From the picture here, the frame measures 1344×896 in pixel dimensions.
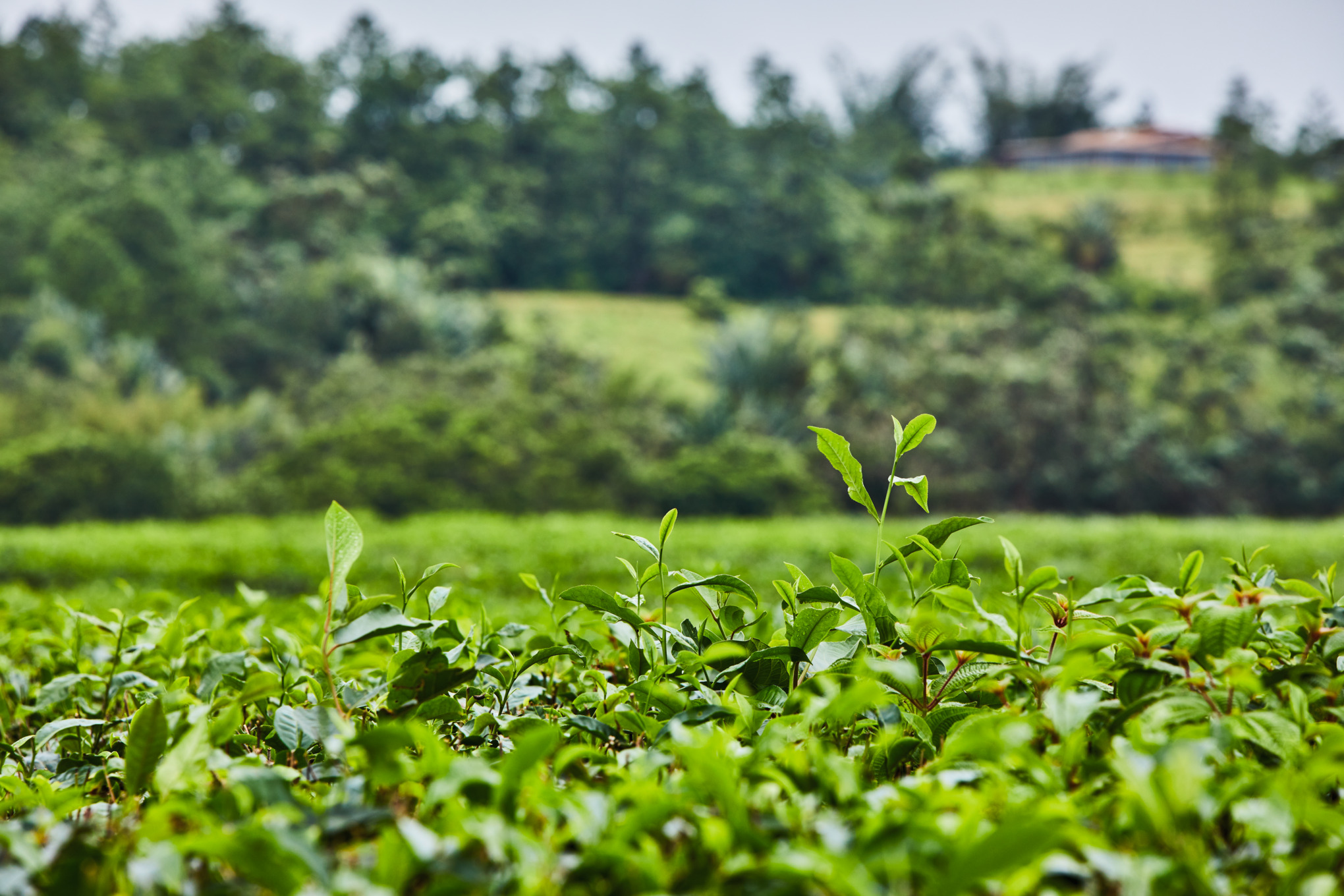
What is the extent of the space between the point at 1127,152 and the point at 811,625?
4238 cm

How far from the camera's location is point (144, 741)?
65cm

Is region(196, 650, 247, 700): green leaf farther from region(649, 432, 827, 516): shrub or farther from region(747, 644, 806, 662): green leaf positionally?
region(649, 432, 827, 516): shrub

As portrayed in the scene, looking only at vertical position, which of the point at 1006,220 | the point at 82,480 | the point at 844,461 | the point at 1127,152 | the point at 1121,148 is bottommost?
the point at 82,480

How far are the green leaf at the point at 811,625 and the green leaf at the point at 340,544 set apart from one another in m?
0.39

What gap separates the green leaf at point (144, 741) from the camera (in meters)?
0.65

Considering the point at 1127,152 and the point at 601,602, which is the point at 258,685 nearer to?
the point at 601,602

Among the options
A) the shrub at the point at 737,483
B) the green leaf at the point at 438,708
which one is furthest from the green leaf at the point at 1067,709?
the shrub at the point at 737,483

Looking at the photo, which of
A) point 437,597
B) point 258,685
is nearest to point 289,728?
point 258,685

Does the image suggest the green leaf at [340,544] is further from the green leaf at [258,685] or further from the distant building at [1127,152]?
the distant building at [1127,152]

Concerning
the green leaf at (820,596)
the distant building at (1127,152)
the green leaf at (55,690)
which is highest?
the distant building at (1127,152)

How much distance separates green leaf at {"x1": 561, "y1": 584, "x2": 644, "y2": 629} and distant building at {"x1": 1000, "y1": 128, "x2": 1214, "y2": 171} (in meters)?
41.7

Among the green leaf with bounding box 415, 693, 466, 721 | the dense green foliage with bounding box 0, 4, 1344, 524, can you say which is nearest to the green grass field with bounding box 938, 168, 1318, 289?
the dense green foliage with bounding box 0, 4, 1344, 524

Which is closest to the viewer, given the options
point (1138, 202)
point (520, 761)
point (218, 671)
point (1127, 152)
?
point (520, 761)

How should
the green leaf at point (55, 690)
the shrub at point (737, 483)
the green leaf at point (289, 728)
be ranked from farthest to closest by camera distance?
1. the shrub at point (737, 483)
2. the green leaf at point (55, 690)
3. the green leaf at point (289, 728)
